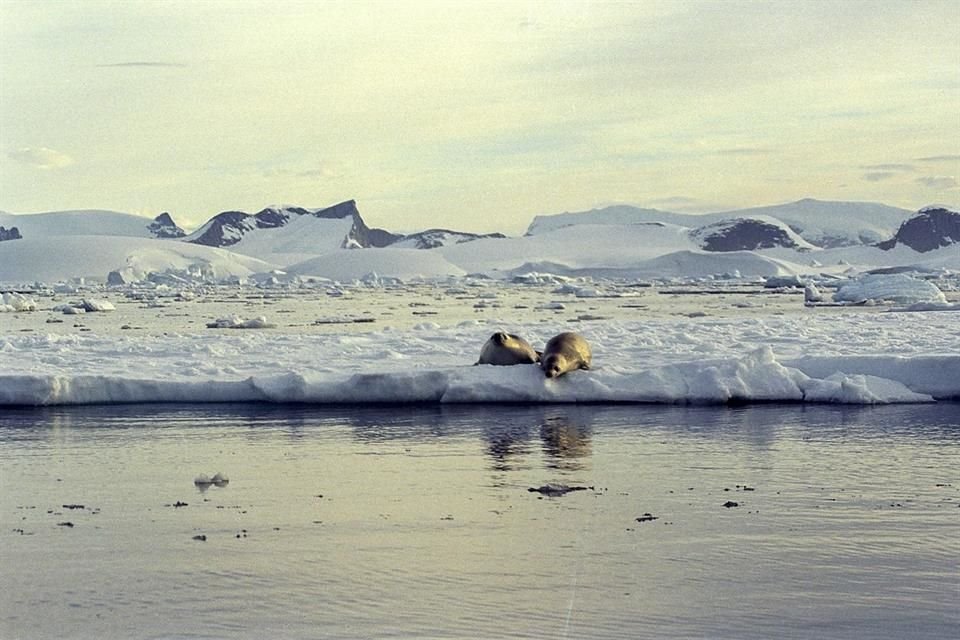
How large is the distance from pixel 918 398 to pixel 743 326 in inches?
289

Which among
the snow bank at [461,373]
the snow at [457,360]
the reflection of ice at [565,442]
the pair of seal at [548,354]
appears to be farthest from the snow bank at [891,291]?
the reflection of ice at [565,442]

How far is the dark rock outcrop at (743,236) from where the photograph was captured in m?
150

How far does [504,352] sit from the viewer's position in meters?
12.8

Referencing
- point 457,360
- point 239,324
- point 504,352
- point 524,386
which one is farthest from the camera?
point 239,324

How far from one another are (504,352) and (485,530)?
6307 millimetres

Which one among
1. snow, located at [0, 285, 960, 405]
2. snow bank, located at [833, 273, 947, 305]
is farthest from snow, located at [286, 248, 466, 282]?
snow, located at [0, 285, 960, 405]

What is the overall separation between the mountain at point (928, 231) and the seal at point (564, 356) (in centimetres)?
13279

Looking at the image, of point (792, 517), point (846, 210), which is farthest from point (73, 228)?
point (792, 517)

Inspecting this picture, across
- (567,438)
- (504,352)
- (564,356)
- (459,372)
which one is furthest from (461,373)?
(567,438)

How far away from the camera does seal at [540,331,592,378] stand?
12.0 meters

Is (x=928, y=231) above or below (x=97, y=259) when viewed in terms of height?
above

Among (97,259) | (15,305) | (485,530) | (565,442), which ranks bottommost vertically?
(485,530)

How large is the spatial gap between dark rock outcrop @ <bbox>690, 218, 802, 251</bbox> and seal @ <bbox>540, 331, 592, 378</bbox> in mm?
134512

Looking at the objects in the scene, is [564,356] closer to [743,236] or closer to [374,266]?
[374,266]
